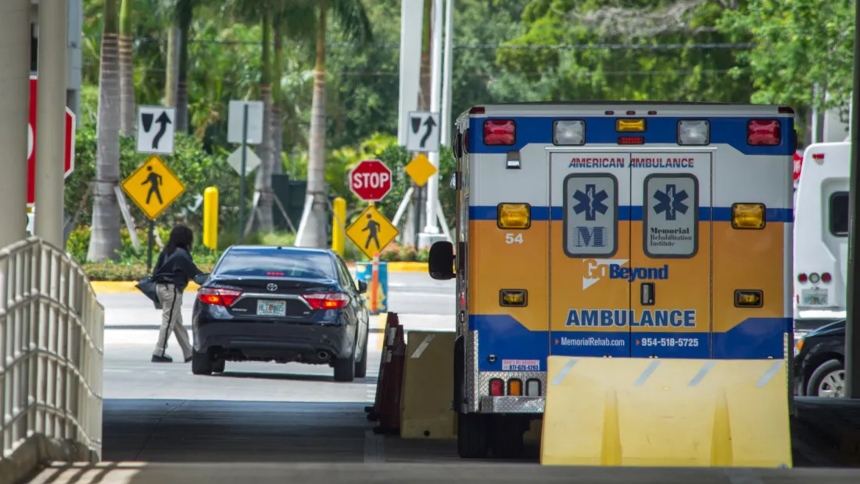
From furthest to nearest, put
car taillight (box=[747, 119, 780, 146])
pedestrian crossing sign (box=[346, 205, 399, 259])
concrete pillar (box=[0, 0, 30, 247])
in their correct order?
1. pedestrian crossing sign (box=[346, 205, 399, 259])
2. car taillight (box=[747, 119, 780, 146])
3. concrete pillar (box=[0, 0, 30, 247])

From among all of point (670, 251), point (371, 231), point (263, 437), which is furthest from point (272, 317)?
point (371, 231)

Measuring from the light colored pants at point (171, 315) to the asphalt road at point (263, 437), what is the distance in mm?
320

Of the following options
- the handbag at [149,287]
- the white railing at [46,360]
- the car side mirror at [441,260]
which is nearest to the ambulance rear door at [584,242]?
the car side mirror at [441,260]

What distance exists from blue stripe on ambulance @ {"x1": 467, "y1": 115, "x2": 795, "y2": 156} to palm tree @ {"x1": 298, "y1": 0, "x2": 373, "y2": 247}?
104ft

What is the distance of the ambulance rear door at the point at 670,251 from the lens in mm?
10680

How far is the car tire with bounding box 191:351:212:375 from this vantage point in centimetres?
1870

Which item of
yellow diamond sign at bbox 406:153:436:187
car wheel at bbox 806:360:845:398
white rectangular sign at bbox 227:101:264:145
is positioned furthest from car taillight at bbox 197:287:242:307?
yellow diamond sign at bbox 406:153:436:187

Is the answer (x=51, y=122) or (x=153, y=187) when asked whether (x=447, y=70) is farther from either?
(x=51, y=122)

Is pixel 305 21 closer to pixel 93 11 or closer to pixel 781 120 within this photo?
pixel 93 11

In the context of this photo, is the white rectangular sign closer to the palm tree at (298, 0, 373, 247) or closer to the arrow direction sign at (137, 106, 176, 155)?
the arrow direction sign at (137, 106, 176, 155)

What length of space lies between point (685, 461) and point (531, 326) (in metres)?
1.46

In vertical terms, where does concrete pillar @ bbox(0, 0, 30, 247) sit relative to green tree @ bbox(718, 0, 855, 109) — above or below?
below

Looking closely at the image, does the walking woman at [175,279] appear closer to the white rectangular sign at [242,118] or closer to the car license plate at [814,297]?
the car license plate at [814,297]

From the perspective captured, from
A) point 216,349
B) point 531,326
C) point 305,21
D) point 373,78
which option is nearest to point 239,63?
point 373,78
